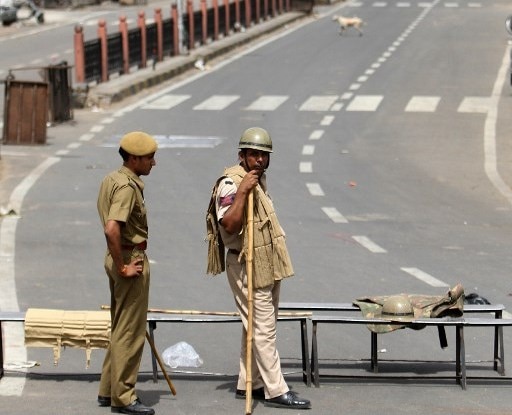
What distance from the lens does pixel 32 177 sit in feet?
64.8

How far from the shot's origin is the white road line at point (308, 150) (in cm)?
2247

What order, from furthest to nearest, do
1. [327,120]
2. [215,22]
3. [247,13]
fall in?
[247,13] < [215,22] < [327,120]

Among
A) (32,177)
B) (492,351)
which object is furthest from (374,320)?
(32,177)

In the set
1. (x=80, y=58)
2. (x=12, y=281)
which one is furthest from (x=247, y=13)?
(x=12, y=281)

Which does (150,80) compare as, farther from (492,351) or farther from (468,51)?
(492,351)

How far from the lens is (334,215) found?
1720 centimetres

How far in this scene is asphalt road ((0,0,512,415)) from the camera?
364 inches

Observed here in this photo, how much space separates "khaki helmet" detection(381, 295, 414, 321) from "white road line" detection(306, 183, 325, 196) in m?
9.35

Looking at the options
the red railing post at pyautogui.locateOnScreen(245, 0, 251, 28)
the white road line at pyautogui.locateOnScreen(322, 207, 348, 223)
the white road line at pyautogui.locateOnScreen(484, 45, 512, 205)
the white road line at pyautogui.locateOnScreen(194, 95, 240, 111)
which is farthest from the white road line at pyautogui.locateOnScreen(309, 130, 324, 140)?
the red railing post at pyautogui.locateOnScreen(245, 0, 251, 28)

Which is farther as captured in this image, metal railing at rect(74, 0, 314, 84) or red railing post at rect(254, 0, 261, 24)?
red railing post at rect(254, 0, 261, 24)

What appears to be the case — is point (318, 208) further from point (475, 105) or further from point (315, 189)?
point (475, 105)

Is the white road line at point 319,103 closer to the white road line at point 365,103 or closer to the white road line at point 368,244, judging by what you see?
the white road line at point 365,103

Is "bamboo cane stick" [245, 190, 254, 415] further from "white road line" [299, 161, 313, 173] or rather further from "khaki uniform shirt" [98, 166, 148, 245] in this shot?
"white road line" [299, 161, 313, 173]

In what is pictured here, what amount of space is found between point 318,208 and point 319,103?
1120 cm
